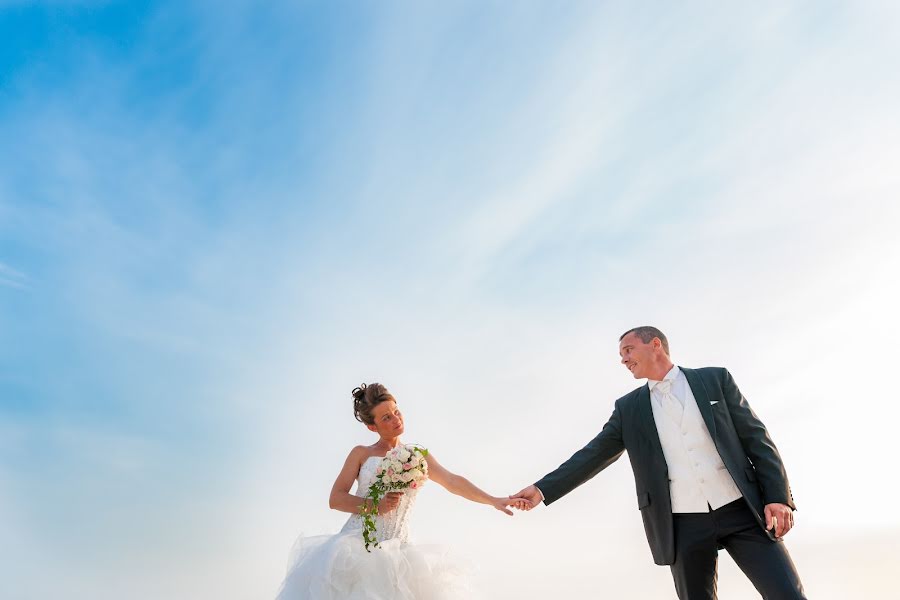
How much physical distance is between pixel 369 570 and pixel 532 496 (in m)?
1.90

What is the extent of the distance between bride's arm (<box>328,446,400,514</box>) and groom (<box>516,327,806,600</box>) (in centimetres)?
222

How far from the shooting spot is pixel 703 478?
6.54 metres

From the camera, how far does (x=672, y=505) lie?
6641mm

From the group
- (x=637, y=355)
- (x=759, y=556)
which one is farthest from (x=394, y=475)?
(x=759, y=556)

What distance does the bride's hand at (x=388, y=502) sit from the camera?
721 cm

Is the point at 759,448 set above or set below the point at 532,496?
below

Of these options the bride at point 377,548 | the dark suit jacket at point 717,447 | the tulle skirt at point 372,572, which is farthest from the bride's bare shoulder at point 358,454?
the dark suit jacket at point 717,447

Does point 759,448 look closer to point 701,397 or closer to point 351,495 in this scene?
point 701,397

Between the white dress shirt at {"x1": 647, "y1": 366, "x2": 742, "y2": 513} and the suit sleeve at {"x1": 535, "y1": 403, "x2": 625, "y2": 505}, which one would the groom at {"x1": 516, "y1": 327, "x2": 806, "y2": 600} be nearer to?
the white dress shirt at {"x1": 647, "y1": 366, "x2": 742, "y2": 513}

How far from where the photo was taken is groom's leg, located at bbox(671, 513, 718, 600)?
6434 mm

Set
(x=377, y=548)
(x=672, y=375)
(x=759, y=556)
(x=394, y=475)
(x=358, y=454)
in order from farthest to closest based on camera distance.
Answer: (x=358, y=454) → (x=672, y=375) → (x=394, y=475) → (x=377, y=548) → (x=759, y=556)

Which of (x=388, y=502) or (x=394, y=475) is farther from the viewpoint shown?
(x=388, y=502)

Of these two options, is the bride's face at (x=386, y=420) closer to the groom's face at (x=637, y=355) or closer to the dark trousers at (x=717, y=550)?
the groom's face at (x=637, y=355)

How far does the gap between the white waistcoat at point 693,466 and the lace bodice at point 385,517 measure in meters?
2.33
